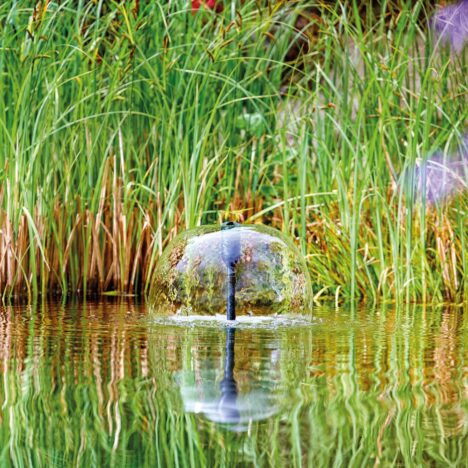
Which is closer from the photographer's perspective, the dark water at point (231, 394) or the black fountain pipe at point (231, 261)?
the dark water at point (231, 394)

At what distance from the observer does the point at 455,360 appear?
3553mm

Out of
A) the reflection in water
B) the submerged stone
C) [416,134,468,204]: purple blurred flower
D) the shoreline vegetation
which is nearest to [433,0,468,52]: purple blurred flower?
the shoreline vegetation

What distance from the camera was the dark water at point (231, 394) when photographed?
2.08 m

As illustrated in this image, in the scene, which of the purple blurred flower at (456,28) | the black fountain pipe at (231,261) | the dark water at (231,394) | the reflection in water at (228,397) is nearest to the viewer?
the dark water at (231,394)

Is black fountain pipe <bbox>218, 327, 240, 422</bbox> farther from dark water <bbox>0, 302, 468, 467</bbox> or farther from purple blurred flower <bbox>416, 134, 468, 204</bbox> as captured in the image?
purple blurred flower <bbox>416, 134, 468, 204</bbox>

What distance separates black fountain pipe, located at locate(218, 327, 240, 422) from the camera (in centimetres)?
248

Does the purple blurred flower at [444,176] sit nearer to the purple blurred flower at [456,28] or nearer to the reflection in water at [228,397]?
the purple blurred flower at [456,28]

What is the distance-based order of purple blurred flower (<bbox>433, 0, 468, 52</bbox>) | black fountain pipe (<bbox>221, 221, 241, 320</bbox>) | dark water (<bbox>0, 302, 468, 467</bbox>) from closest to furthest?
dark water (<bbox>0, 302, 468, 467</bbox>) < black fountain pipe (<bbox>221, 221, 241, 320</bbox>) < purple blurred flower (<bbox>433, 0, 468, 52</bbox>)

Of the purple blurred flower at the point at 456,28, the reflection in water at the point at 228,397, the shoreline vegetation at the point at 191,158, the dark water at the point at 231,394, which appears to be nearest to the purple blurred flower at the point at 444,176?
the shoreline vegetation at the point at 191,158

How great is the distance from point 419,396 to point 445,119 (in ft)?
13.1

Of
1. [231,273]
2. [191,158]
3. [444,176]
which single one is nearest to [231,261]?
[231,273]

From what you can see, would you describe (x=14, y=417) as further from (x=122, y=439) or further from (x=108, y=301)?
(x=108, y=301)

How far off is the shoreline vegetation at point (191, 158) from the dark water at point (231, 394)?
1.53 metres

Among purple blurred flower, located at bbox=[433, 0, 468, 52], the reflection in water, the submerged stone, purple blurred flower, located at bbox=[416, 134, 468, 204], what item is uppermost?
purple blurred flower, located at bbox=[433, 0, 468, 52]
